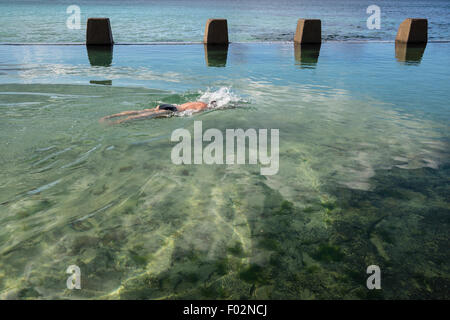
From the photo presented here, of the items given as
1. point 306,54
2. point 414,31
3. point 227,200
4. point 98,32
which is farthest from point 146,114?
point 414,31

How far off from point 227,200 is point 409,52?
1452 centimetres

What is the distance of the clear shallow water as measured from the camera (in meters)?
2.72

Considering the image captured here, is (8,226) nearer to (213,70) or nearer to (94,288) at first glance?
(94,288)

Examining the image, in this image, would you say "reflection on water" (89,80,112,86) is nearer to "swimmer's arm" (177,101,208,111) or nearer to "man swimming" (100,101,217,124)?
"man swimming" (100,101,217,124)

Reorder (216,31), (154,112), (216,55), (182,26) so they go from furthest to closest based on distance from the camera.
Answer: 1. (182,26)
2. (216,31)
3. (216,55)
4. (154,112)

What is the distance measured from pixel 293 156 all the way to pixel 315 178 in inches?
29.3

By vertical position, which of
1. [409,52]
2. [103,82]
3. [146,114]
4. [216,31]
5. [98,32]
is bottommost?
[146,114]

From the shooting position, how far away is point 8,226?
332cm

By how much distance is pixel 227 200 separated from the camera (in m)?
3.81

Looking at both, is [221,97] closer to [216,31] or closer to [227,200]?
[227,200]

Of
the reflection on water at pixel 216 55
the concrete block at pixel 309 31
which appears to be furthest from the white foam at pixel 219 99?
the concrete block at pixel 309 31

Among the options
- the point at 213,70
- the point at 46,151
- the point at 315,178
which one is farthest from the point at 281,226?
the point at 213,70
